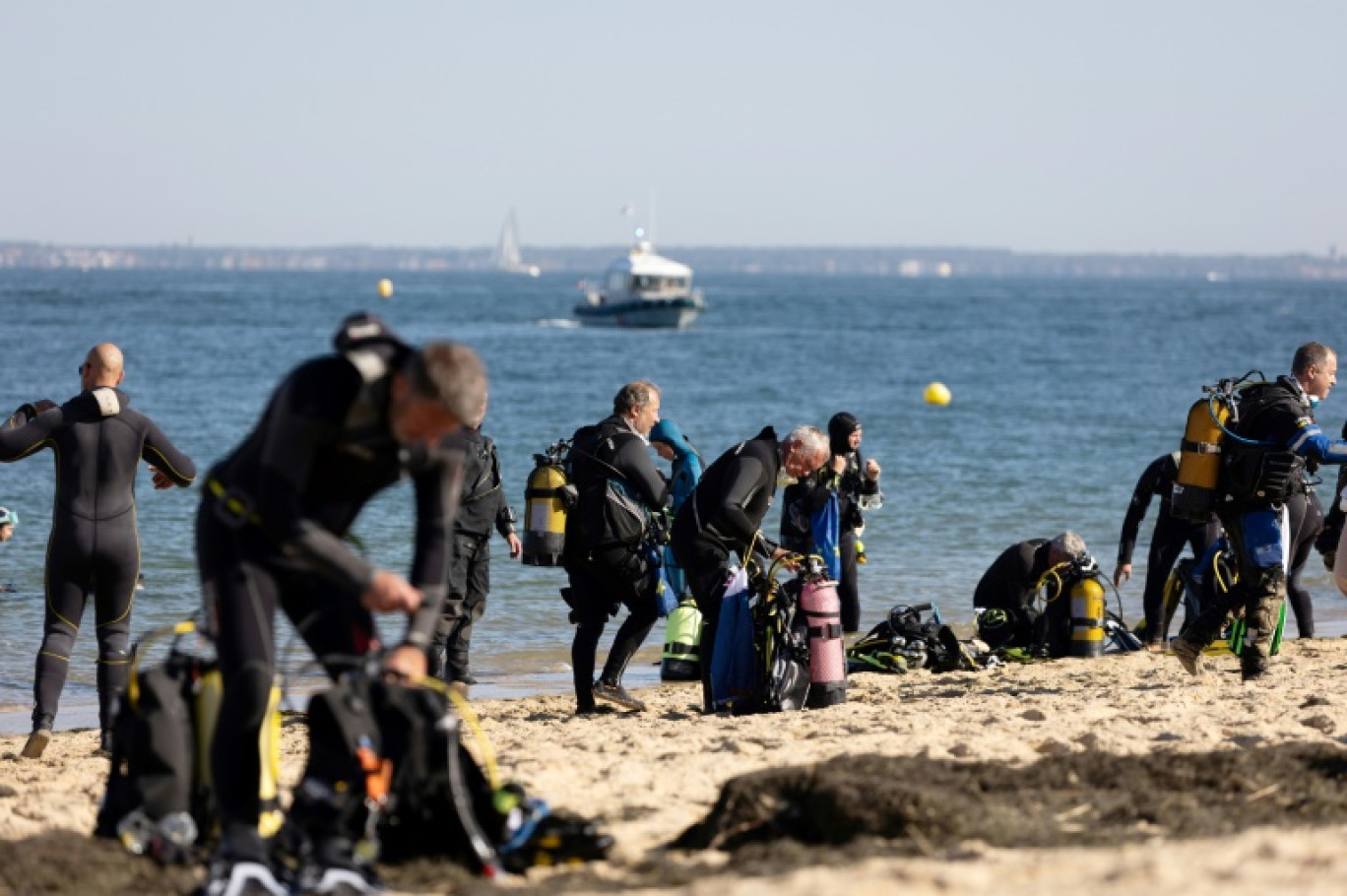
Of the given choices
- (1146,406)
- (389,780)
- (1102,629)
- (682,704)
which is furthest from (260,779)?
(1146,406)

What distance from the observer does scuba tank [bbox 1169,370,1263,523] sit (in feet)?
26.6

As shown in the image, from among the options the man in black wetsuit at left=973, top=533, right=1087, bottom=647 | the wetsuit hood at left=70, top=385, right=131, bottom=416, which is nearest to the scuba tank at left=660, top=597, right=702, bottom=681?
the man in black wetsuit at left=973, top=533, right=1087, bottom=647

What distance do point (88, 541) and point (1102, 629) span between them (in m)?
5.72

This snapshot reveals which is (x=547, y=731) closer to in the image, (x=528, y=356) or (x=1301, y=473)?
(x=1301, y=473)

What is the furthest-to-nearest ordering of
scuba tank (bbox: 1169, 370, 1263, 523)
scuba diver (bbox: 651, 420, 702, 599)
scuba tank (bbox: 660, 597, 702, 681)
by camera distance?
scuba diver (bbox: 651, 420, 702, 599), scuba tank (bbox: 660, 597, 702, 681), scuba tank (bbox: 1169, 370, 1263, 523)

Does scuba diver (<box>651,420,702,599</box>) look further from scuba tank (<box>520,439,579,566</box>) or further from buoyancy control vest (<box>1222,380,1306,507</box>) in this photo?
buoyancy control vest (<box>1222,380,1306,507</box>)

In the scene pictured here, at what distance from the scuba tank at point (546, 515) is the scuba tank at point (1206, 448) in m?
2.78

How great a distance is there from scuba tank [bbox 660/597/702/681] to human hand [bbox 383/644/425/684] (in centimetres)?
400

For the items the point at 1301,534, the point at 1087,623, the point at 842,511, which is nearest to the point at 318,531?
the point at 1087,623

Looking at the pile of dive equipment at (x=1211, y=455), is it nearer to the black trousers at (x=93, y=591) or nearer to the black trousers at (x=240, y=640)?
the black trousers at (x=93, y=591)

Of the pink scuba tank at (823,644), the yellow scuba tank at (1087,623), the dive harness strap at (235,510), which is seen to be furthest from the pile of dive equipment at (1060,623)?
the dive harness strap at (235,510)

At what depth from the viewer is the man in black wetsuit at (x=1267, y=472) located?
25.9 ft

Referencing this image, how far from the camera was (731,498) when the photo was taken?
785cm

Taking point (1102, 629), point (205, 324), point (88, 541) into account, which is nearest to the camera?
point (88, 541)
